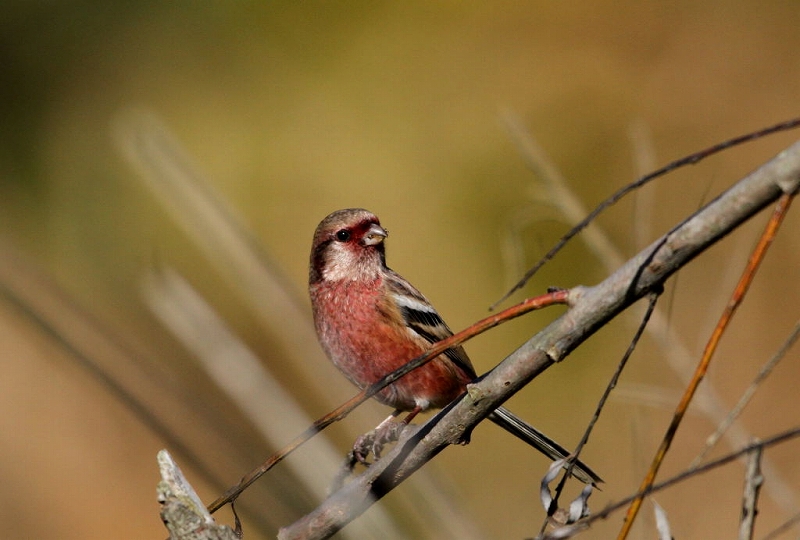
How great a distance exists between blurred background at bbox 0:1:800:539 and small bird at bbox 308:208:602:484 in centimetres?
92

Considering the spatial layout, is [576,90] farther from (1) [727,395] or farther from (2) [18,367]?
(2) [18,367]

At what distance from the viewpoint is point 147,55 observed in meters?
8.83

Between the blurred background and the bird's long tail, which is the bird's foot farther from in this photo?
the blurred background

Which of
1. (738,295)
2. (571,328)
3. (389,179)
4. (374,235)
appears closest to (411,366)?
(571,328)

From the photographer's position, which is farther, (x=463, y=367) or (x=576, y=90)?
(x=576, y=90)

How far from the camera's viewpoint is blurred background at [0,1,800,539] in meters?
6.38

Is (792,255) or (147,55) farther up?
(147,55)

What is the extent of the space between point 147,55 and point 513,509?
555 cm

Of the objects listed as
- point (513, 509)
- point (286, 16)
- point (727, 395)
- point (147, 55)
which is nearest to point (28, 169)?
point (147, 55)

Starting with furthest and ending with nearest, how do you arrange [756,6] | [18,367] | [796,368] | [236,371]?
1. [18,367]
2. [756,6]
3. [796,368]
4. [236,371]

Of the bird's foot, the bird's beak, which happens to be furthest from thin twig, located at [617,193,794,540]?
the bird's beak

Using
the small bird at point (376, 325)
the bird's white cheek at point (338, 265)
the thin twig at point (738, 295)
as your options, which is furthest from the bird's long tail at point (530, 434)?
the thin twig at point (738, 295)

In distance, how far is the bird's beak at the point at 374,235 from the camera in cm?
468

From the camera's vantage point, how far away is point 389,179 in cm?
743
